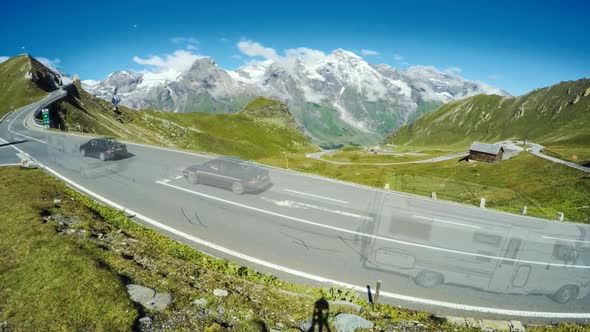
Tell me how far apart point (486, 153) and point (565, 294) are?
4741 inches

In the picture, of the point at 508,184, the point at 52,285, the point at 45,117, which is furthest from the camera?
the point at 508,184

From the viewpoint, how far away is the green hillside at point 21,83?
105 m

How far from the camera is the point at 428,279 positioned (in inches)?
491

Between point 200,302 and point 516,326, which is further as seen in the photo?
point 516,326

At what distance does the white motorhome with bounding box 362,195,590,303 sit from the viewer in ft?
41.7

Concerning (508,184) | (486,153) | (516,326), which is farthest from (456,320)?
(486,153)

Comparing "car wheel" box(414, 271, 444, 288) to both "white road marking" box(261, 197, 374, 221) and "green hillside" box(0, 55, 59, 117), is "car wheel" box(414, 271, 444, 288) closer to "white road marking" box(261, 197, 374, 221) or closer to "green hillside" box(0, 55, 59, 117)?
"white road marking" box(261, 197, 374, 221)

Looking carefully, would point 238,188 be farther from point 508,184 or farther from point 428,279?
point 508,184

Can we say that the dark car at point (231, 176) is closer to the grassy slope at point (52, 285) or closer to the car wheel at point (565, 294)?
the grassy slope at point (52, 285)

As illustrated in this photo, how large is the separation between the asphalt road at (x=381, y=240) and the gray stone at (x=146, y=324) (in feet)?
16.5

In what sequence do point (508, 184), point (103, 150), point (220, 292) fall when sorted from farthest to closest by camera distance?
point (508, 184) → point (103, 150) → point (220, 292)

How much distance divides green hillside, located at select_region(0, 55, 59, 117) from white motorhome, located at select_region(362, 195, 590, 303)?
371ft

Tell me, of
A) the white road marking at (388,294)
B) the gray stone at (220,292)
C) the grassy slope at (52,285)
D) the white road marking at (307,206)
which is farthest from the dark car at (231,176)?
the gray stone at (220,292)

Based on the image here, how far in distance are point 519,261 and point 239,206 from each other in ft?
47.9
